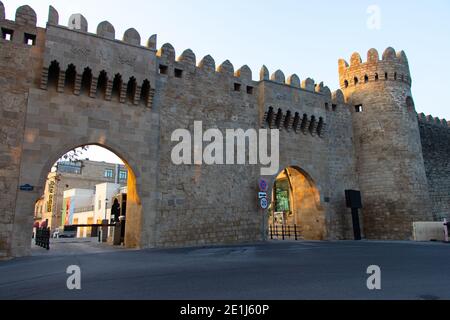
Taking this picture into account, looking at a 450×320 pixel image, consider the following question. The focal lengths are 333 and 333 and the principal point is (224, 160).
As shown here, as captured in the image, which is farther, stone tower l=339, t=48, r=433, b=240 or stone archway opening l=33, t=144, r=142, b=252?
stone archway opening l=33, t=144, r=142, b=252

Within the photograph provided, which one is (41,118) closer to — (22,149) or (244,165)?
(22,149)

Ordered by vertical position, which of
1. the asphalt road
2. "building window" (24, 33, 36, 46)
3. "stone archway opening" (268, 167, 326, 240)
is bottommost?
the asphalt road

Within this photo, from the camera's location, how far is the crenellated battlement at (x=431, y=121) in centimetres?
2316

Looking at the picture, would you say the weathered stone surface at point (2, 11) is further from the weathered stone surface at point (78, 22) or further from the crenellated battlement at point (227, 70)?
the crenellated battlement at point (227, 70)

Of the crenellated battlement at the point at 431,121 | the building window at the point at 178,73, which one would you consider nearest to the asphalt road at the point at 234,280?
the building window at the point at 178,73

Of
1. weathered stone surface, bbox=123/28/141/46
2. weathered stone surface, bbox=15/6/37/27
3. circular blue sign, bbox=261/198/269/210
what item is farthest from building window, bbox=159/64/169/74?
circular blue sign, bbox=261/198/269/210

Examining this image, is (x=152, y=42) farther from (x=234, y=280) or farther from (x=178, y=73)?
(x=234, y=280)

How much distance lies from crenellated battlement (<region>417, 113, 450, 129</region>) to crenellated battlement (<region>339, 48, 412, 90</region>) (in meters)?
4.46

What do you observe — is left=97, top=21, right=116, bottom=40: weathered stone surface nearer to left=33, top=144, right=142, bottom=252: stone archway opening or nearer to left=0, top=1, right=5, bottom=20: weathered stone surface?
left=0, top=1, right=5, bottom=20: weathered stone surface

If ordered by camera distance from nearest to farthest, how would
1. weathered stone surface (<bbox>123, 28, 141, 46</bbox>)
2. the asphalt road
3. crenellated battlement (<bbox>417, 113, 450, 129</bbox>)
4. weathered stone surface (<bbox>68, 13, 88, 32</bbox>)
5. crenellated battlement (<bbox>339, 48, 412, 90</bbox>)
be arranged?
the asphalt road → weathered stone surface (<bbox>68, 13, 88, 32</bbox>) → weathered stone surface (<bbox>123, 28, 141, 46</bbox>) → crenellated battlement (<bbox>339, 48, 412, 90</bbox>) → crenellated battlement (<bbox>417, 113, 450, 129</bbox>)

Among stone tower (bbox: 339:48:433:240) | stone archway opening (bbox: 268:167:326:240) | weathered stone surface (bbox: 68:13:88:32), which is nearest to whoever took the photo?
weathered stone surface (bbox: 68:13:88:32)

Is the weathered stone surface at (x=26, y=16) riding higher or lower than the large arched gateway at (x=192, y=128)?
higher

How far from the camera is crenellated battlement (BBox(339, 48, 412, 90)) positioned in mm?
19344

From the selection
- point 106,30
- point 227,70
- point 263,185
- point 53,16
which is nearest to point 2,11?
point 53,16
